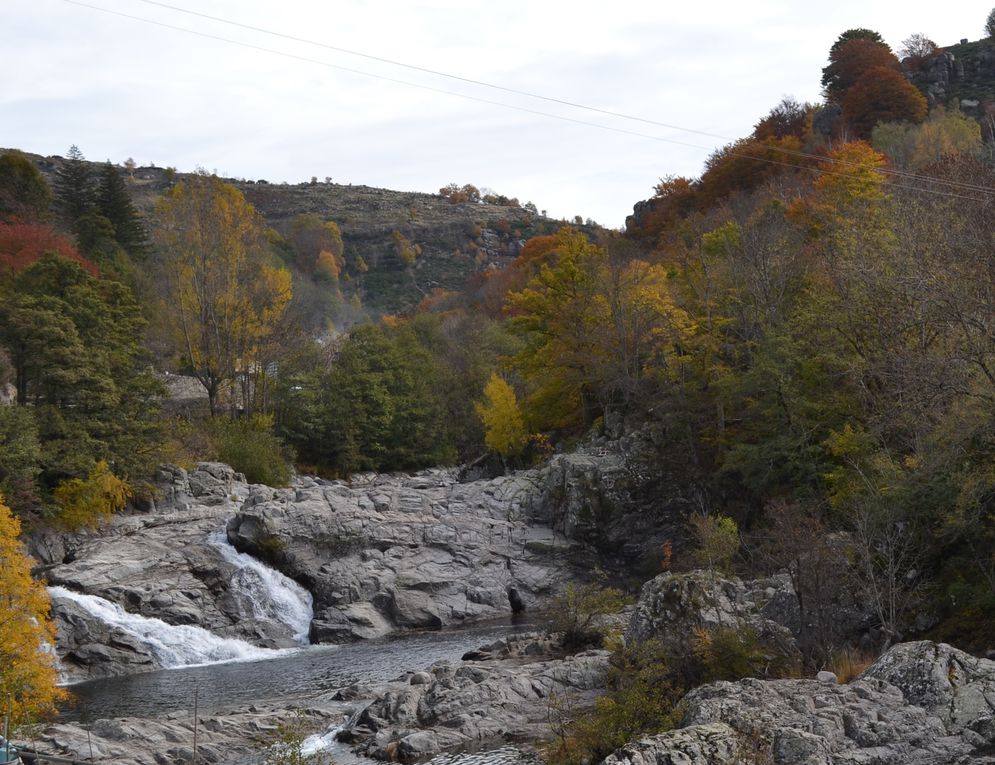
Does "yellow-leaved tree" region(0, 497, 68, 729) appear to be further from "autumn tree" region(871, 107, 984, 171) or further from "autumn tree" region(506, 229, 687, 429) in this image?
"autumn tree" region(871, 107, 984, 171)

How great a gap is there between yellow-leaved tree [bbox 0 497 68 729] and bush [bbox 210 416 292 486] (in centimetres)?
2608

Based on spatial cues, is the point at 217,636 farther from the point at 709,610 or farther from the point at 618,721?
the point at 618,721

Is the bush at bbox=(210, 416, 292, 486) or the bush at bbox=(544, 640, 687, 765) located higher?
the bush at bbox=(210, 416, 292, 486)

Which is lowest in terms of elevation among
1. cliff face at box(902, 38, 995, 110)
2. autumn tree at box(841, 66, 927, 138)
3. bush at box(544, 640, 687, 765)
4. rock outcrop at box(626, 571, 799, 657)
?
bush at box(544, 640, 687, 765)

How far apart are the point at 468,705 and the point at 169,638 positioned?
584 inches

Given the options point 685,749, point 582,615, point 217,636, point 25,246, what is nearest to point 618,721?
point 685,749

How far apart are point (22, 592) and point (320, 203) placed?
137576 mm

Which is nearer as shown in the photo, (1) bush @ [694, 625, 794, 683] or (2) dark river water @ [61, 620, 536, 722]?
(1) bush @ [694, 625, 794, 683]

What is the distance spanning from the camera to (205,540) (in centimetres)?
4050

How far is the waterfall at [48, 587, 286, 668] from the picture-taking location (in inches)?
1345

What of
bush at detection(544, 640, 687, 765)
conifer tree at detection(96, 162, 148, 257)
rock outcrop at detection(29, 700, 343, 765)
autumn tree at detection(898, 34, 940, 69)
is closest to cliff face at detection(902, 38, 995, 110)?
autumn tree at detection(898, 34, 940, 69)

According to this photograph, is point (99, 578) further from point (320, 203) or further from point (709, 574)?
point (320, 203)

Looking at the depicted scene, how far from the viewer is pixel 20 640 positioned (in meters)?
23.7

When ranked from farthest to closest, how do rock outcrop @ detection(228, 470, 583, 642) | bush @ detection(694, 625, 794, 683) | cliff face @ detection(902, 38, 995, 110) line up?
cliff face @ detection(902, 38, 995, 110) < rock outcrop @ detection(228, 470, 583, 642) < bush @ detection(694, 625, 794, 683)
